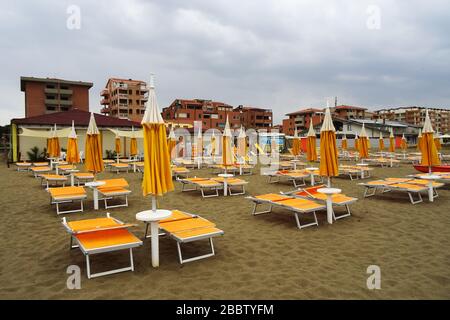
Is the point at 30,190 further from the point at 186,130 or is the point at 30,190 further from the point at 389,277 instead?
the point at 186,130

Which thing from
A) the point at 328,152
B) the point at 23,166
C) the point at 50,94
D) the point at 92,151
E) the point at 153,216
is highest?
the point at 50,94

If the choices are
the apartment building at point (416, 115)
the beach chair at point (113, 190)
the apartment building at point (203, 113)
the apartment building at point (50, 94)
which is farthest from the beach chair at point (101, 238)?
the apartment building at point (416, 115)

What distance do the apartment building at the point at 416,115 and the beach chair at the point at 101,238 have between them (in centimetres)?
9815

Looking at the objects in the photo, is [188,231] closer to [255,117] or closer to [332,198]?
[332,198]

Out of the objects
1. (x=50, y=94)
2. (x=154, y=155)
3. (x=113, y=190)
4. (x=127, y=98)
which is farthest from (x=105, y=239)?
(x=127, y=98)

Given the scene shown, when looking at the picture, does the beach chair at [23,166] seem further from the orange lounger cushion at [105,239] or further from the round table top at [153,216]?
the round table top at [153,216]

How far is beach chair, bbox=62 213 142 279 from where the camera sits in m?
4.23

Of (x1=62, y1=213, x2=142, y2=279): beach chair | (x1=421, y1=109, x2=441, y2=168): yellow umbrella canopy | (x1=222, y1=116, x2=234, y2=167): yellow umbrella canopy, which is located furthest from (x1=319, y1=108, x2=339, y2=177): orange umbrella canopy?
(x1=62, y1=213, x2=142, y2=279): beach chair

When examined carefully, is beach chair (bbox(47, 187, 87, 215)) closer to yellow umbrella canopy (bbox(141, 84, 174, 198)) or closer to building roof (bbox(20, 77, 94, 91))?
yellow umbrella canopy (bbox(141, 84, 174, 198))

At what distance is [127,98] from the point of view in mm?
57594

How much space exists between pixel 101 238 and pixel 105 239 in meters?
0.09

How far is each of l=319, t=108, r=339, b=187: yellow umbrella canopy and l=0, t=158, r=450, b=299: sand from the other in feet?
3.66

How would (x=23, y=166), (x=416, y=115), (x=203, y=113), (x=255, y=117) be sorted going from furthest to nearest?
(x=416, y=115), (x=255, y=117), (x=203, y=113), (x=23, y=166)
